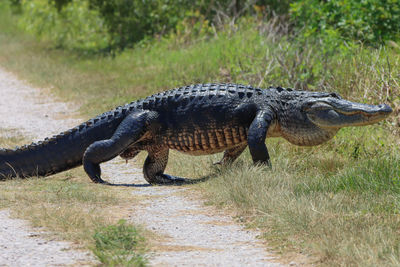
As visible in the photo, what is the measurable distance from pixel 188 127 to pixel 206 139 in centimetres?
22

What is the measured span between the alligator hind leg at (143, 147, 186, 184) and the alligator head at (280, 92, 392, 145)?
1.28 m

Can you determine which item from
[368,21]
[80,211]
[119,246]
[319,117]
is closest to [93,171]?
[80,211]

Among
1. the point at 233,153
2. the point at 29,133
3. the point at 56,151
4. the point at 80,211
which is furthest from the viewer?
the point at 29,133

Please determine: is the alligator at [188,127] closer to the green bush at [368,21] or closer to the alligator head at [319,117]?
the alligator head at [319,117]

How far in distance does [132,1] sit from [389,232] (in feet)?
41.5

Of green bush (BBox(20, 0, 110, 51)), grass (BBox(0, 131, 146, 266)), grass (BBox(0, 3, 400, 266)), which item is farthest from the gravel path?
green bush (BBox(20, 0, 110, 51))

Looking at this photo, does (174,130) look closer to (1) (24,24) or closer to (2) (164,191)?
(2) (164,191)

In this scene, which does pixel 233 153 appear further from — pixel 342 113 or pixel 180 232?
pixel 180 232

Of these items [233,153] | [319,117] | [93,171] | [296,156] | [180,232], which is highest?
[319,117]

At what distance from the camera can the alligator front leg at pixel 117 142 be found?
21.1ft

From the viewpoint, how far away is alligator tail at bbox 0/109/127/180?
6.59m

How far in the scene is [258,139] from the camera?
6133 mm

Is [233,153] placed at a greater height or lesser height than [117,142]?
lesser

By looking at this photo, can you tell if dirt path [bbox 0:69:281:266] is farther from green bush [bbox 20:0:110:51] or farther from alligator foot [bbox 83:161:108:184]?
green bush [bbox 20:0:110:51]
